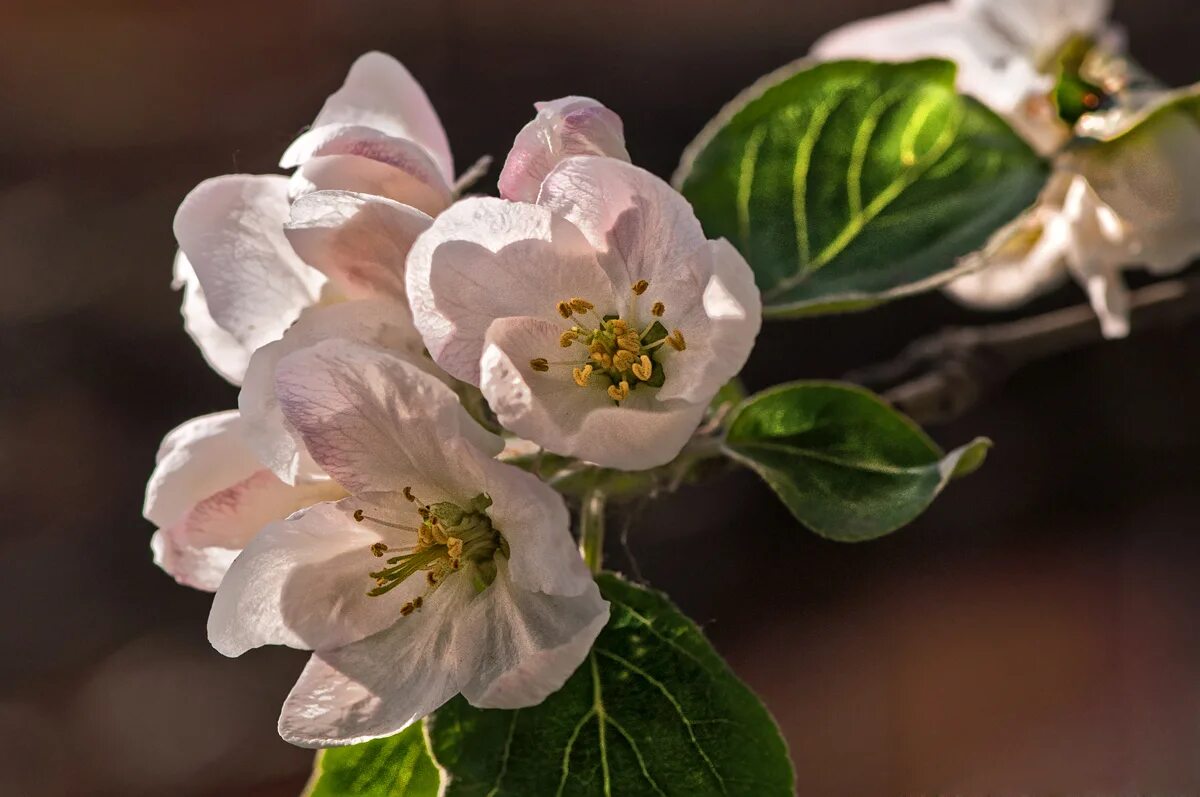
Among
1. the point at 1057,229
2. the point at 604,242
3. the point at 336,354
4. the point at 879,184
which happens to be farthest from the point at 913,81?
the point at 336,354

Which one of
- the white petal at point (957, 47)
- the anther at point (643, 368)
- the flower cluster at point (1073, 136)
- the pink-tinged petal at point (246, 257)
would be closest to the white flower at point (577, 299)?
the anther at point (643, 368)

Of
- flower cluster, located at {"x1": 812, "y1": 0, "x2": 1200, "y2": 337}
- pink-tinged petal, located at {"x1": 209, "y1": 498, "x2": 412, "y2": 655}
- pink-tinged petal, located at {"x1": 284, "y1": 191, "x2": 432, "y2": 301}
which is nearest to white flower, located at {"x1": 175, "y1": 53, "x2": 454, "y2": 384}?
pink-tinged petal, located at {"x1": 284, "y1": 191, "x2": 432, "y2": 301}

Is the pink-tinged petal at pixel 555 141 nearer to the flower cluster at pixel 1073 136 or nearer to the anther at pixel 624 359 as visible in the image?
the anther at pixel 624 359

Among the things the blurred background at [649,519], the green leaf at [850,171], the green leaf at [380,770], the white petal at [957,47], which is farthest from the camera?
the blurred background at [649,519]

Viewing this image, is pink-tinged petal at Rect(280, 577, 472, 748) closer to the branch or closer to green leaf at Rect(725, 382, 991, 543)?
green leaf at Rect(725, 382, 991, 543)

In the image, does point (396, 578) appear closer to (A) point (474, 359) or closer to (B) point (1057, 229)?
(A) point (474, 359)

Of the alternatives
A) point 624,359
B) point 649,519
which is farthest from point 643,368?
point 649,519

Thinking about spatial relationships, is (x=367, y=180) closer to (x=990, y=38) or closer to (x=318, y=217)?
(x=318, y=217)
